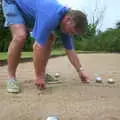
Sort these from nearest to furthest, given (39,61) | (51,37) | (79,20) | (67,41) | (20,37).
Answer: (79,20), (39,61), (20,37), (51,37), (67,41)

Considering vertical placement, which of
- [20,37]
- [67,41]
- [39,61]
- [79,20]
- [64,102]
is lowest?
[64,102]

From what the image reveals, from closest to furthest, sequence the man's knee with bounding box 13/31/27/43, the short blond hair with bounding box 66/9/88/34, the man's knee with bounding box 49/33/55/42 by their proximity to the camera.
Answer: the short blond hair with bounding box 66/9/88/34, the man's knee with bounding box 13/31/27/43, the man's knee with bounding box 49/33/55/42

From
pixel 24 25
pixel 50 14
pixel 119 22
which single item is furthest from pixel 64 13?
pixel 119 22

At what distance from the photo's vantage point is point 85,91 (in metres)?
6.11

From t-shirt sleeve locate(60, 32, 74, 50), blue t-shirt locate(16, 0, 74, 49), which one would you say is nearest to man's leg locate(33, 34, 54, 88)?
blue t-shirt locate(16, 0, 74, 49)

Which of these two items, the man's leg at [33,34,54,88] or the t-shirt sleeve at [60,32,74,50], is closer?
the man's leg at [33,34,54,88]

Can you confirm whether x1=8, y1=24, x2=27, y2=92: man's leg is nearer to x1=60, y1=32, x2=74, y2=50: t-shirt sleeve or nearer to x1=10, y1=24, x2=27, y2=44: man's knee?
x1=10, y1=24, x2=27, y2=44: man's knee

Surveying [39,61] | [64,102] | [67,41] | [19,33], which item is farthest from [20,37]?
[64,102]

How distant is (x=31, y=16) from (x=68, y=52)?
840mm

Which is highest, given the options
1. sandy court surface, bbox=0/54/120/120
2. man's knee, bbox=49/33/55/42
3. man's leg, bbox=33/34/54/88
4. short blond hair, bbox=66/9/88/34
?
short blond hair, bbox=66/9/88/34

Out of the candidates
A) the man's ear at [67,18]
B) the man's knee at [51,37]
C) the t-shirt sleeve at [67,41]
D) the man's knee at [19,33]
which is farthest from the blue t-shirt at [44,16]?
the t-shirt sleeve at [67,41]

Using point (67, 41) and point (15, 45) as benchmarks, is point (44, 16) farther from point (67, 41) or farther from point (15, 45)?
point (67, 41)

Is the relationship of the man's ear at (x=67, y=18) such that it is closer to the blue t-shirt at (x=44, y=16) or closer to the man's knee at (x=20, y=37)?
the blue t-shirt at (x=44, y=16)

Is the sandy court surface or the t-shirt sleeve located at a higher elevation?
the t-shirt sleeve
